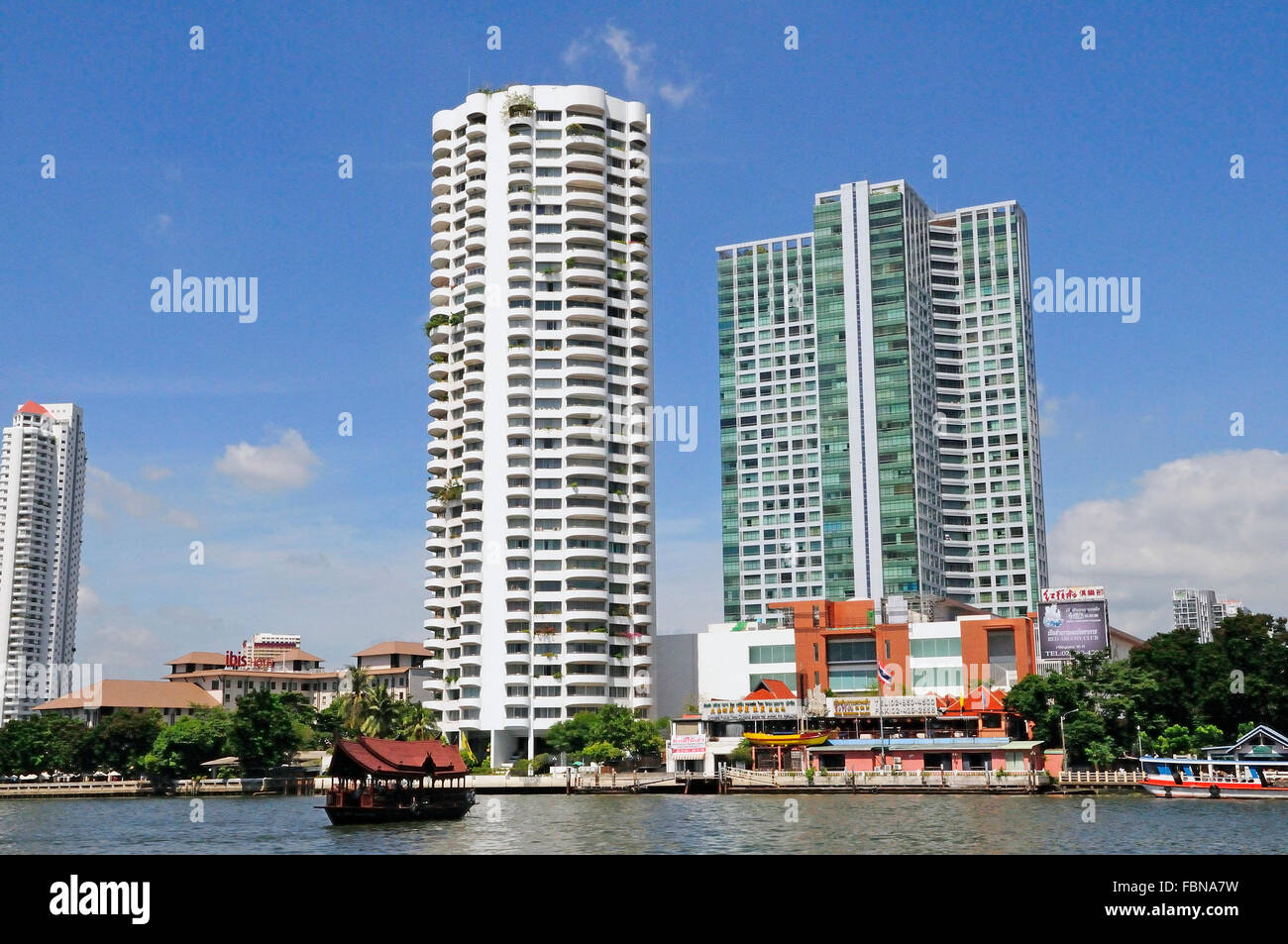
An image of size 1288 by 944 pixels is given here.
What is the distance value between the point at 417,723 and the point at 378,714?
4.39 meters

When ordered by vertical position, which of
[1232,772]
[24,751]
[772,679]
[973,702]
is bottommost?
[24,751]

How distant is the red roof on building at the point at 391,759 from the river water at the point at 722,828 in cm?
366

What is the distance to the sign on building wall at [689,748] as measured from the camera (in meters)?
116

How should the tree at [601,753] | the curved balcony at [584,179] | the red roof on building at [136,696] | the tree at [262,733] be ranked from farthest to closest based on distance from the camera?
the red roof on building at [136,696] → the curved balcony at [584,179] → the tree at [262,733] → the tree at [601,753]

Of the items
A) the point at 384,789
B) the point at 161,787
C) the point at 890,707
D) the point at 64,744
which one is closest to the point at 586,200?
the point at 890,707

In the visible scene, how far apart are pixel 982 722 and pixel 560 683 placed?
44.3 metres

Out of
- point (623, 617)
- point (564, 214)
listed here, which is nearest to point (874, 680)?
point (623, 617)

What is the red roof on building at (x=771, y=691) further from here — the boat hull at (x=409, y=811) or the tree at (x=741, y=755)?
the boat hull at (x=409, y=811)

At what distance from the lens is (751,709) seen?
119 metres

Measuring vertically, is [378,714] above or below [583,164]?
below

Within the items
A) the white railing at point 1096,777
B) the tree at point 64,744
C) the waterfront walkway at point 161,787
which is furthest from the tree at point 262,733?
the white railing at point 1096,777

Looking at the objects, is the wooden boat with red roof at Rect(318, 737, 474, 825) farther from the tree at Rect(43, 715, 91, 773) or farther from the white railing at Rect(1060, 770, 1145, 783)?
the tree at Rect(43, 715, 91, 773)

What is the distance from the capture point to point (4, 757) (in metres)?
150

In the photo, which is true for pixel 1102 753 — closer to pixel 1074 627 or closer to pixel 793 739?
pixel 1074 627
